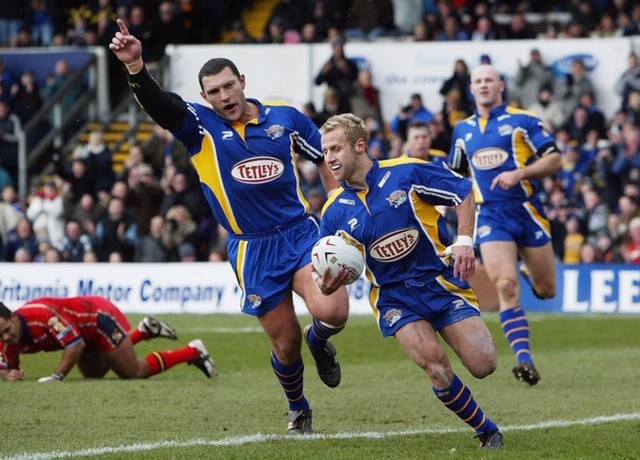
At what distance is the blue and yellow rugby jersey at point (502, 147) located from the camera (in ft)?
40.3

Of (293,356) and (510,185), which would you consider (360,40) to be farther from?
(293,356)

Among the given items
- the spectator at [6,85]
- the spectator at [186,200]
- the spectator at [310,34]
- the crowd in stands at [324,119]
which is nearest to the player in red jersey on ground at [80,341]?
the crowd in stands at [324,119]

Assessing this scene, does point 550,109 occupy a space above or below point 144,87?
below

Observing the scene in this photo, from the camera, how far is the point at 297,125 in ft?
29.9

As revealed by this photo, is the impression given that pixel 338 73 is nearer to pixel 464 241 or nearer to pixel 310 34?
pixel 310 34

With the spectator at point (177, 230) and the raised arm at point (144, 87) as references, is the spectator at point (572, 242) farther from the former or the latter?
the raised arm at point (144, 87)

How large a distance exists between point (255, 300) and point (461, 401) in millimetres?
1636

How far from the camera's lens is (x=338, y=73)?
78.1 ft

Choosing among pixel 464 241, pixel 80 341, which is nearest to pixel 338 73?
pixel 80 341

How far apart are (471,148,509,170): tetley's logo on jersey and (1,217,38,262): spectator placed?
1217cm

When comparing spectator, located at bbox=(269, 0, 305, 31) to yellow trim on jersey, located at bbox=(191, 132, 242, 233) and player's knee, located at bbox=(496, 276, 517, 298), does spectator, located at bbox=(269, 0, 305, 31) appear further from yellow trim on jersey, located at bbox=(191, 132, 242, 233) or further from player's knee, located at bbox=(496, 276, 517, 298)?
yellow trim on jersey, located at bbox=(191, 132, 242, 233)

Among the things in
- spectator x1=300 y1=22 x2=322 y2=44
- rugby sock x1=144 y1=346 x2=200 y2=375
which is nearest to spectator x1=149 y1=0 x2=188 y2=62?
spectator x1=300 y1=22 x2=322 y2=44

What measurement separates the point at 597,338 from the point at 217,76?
328 inches

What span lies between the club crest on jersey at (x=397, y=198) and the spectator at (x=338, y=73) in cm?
1547
